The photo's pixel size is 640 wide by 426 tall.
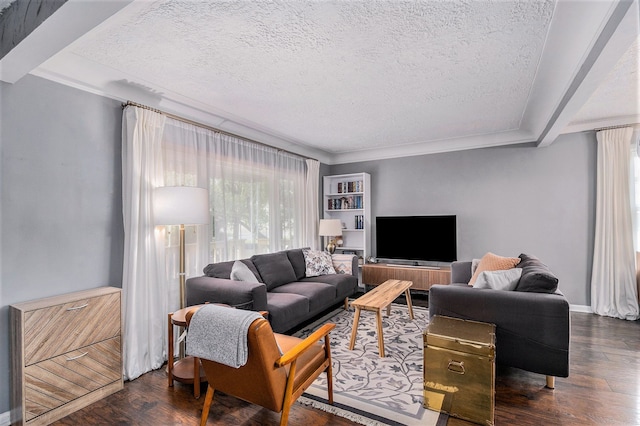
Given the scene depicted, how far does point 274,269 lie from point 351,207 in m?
2.34

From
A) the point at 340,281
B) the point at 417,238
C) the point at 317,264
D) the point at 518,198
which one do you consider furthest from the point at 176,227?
the point at 518,198

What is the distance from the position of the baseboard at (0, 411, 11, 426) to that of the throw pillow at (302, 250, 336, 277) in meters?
3.11

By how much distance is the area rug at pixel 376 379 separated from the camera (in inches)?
80.8

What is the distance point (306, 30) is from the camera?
6.44ft

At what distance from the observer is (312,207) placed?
5.37 meters

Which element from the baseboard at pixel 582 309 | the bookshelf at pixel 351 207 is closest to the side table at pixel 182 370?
the bookshelf at pixel 351 207

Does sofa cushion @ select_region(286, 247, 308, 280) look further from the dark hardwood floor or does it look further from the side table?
the dark hardwood floor

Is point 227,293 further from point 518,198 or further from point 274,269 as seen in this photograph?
point 518,198

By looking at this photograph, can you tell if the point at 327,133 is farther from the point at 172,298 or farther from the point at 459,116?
the point at 172,298

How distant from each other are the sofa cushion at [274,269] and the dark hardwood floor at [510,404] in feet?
4.62

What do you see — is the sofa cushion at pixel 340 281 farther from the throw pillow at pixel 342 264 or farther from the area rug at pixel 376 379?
the area rug at pixel 376 379

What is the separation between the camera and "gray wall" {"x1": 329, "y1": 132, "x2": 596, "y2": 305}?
4.17 metres

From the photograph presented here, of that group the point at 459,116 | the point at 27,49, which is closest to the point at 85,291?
the point at 27,49

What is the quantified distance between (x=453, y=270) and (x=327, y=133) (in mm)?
2601
